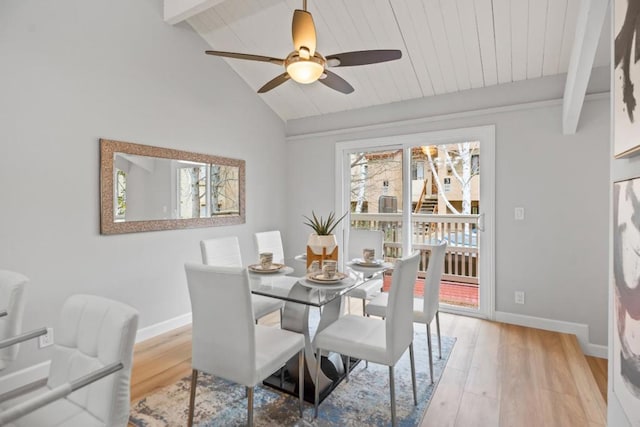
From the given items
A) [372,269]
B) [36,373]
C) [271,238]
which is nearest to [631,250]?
[372,269]

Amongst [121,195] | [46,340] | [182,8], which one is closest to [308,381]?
[46,340]

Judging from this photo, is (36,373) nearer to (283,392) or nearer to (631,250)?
(283,392)

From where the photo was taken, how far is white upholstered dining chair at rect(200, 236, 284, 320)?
264cm

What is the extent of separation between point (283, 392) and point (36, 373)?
5.79 ft

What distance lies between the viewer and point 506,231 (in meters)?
3.34

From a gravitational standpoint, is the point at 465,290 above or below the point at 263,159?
below

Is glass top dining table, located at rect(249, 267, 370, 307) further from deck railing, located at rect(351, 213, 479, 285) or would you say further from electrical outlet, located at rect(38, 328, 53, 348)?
deck railing, located at rect(351, 213, 479, 285)

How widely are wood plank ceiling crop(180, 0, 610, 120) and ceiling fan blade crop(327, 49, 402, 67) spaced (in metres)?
0.99

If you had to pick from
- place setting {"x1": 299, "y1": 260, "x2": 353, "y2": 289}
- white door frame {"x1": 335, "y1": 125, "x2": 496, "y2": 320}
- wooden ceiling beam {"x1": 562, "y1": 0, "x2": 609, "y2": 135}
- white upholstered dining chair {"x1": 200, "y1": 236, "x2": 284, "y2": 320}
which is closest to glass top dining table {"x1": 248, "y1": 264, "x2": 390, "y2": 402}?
place setting {"x1": 299, "y1": 260, "x2": 353, "y2": 289}

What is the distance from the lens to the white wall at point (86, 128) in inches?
87.7

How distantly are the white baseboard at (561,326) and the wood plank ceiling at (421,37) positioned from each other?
236cm

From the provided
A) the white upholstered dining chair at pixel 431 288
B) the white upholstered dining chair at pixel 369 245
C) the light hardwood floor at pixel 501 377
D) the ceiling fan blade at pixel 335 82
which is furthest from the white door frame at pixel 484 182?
the ceiling fan blade at pixel 335 82

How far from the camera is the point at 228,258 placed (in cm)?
296

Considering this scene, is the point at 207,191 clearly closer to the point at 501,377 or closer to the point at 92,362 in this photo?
the point at 92,362
